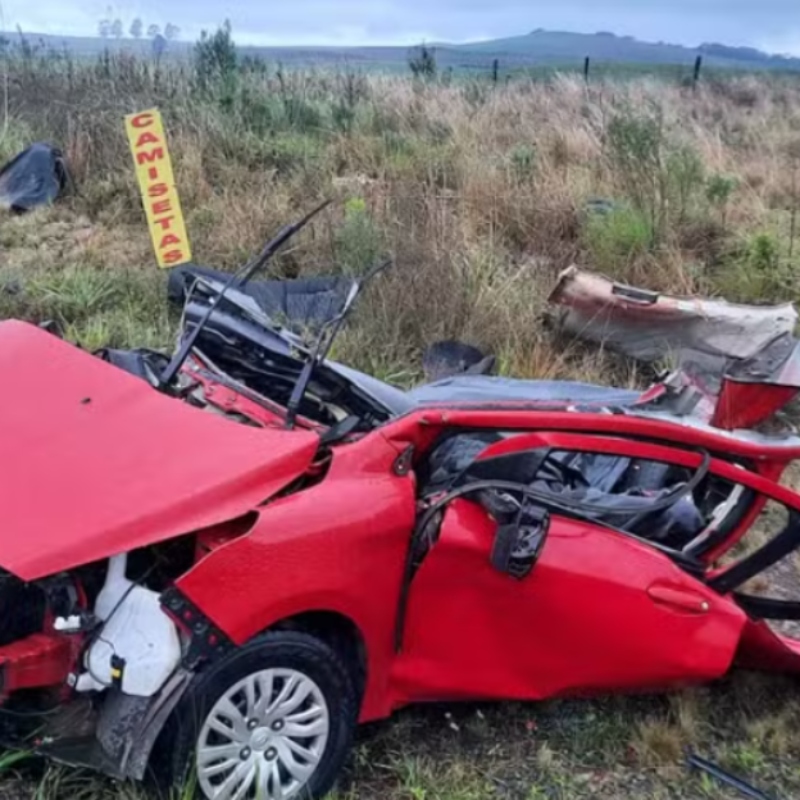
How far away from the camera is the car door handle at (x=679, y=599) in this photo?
2.89 m

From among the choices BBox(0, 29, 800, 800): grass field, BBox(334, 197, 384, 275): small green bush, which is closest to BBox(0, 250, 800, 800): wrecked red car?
BBox(0, 29, 800, 800): grass field

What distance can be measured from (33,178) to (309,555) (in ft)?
23.9

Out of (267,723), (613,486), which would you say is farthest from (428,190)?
(267,723)

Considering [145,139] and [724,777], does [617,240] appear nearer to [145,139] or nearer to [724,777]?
[145,139]

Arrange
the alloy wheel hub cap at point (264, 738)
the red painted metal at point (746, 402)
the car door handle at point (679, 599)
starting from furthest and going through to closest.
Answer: the red painted metal at point (746, 402) → the car door handle at point (679, 599) → the alloy wheel hub cap at point (264, 738)

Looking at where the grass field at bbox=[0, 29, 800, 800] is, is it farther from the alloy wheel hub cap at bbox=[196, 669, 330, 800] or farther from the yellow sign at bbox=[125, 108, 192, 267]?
the yellow sign at bbox=[125, 108, 192, 267]

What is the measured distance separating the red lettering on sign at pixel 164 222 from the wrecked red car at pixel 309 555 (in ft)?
4.47

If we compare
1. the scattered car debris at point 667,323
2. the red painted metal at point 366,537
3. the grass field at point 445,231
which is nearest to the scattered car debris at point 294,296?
the grass field at point 445,231

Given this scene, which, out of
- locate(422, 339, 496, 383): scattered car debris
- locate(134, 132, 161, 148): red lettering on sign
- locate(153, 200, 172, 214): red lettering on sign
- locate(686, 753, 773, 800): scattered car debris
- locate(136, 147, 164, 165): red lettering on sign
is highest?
locate(134, 132, 161, 148): red lettering on sign

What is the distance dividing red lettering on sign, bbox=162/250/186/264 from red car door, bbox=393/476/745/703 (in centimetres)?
231

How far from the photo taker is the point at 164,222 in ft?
15.1

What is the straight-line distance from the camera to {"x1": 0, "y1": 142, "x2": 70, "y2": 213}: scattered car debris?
865 centimetres

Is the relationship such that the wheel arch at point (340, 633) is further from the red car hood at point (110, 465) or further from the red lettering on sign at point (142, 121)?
the red lettering on sign at point (142, 121)

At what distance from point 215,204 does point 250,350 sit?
5101 millimetres
